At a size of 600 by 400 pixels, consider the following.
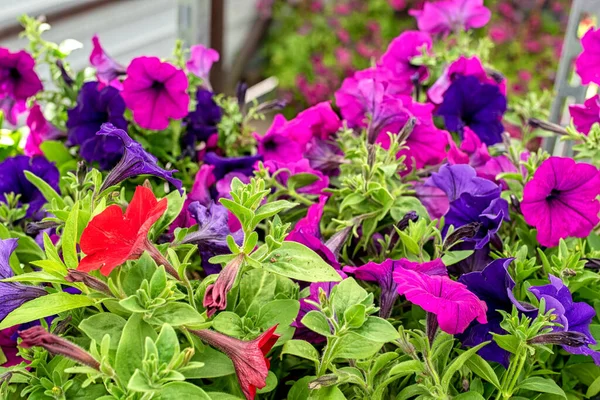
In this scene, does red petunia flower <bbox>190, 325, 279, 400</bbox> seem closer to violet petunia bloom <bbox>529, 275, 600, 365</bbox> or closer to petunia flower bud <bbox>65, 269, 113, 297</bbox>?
petunia flower bud <bbox>65, 269, 113, 297</bbox>

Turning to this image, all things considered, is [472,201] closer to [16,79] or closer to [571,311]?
[571,311]

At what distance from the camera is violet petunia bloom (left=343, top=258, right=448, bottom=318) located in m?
0.61

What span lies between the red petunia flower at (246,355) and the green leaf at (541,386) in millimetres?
233

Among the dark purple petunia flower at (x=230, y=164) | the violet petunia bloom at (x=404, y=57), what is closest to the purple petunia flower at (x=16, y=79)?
the dark purple petunia flower at (x=230, y=164)

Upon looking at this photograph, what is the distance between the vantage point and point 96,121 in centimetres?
85

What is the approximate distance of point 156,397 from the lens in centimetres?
47

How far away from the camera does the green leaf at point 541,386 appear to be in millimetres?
576

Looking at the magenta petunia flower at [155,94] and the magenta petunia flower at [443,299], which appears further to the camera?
the magenta petunia flower at [155,94]

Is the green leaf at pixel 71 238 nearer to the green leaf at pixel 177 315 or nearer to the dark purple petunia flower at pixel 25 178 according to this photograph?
the green leaf at pixel 177 315

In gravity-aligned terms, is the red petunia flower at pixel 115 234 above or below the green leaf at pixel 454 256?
above

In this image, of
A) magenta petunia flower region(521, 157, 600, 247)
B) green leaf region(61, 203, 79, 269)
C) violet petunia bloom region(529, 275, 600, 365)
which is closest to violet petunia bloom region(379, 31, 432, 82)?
magenta petunia flower region(521, 157, 600, 247)

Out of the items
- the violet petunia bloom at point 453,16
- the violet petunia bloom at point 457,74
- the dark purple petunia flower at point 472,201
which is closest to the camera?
the dark purple petunia flower at point 472,201

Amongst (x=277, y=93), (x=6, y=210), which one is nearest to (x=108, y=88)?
(x=6, y=210)

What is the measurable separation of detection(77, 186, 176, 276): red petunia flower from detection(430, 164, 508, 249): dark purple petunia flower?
12.4 inches
